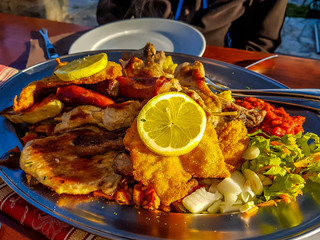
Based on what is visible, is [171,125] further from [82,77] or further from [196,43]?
[196,43]

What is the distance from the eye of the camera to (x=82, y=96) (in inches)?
78.0

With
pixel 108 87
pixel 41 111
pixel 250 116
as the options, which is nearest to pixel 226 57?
pixel 250 116

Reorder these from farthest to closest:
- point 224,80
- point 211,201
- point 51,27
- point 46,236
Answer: point 51,27 → point 224,80 → point 211,201 → point 46,236

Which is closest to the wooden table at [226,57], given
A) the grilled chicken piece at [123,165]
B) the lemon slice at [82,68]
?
the lemon slice at [82,68]

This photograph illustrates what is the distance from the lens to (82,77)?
6.61ft

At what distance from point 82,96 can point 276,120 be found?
135 centimetres

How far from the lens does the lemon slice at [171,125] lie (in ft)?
5.19

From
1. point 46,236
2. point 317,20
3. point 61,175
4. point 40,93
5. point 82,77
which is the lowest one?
point 317,20

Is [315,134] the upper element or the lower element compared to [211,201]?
upper

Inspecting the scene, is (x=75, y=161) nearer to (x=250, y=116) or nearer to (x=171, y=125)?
(x=171, y=125)

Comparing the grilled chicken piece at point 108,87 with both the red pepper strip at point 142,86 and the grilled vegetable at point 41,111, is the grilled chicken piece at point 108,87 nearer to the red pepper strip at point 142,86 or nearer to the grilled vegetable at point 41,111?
the red pepper strip at point 142,86

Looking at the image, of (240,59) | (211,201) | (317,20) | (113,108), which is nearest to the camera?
(211,201)

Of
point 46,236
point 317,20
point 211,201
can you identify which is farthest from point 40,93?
point 317,20

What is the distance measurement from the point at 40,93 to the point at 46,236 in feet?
3.25
